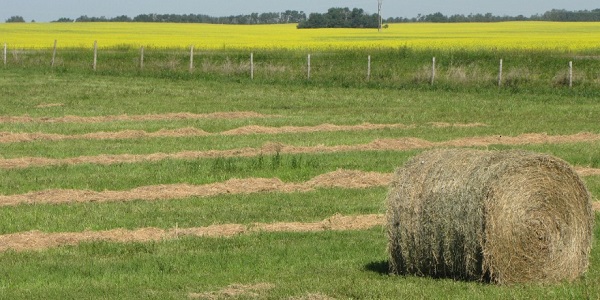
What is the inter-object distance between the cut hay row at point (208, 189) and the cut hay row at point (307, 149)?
3288 millimetres

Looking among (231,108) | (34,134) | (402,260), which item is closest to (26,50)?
(231,108)

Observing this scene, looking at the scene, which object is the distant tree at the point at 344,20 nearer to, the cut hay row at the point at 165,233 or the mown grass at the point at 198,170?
the mown grass at the point at 198,170

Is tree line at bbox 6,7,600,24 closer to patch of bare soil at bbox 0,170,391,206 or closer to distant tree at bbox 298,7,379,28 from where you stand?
distant tree at bbox 298,7,379,28

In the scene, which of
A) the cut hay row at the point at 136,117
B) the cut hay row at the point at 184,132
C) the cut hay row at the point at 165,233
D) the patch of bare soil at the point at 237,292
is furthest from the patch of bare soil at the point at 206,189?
the cut hay row at the point at 136,117

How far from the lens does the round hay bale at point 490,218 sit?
36.1 ft

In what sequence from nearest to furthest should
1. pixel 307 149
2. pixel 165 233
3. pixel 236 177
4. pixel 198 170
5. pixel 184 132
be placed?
pixel 165 233 → pixel 236 177 → pixel 198 170 → pixel 307 149 → pixel 184 132

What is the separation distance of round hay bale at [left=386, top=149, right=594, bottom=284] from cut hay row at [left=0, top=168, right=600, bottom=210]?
6046 mm

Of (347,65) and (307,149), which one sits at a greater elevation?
(347,65)

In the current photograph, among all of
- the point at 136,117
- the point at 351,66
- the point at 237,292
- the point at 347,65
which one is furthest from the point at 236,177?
the point at 347,65

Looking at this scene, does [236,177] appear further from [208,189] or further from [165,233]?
[165,233]

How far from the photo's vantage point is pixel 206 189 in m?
17.5

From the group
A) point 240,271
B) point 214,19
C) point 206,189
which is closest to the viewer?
point 240,271

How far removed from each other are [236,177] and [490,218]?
8.37 metres

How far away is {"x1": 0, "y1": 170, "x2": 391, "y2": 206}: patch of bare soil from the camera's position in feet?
54.1
